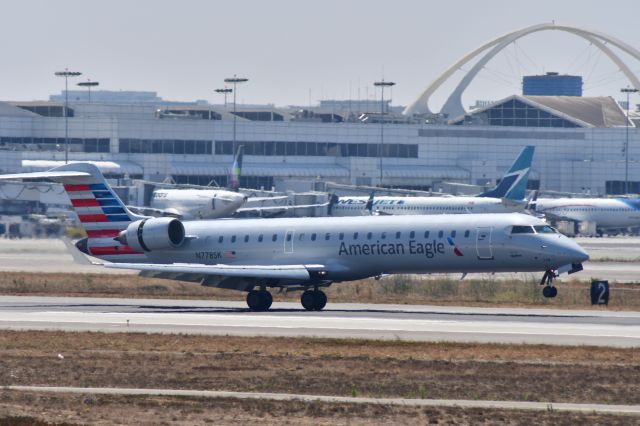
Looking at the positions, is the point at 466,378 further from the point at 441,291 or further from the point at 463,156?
the point at 463,156

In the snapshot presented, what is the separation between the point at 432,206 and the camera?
112 m

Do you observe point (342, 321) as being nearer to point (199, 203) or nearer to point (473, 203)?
point (473, 203)

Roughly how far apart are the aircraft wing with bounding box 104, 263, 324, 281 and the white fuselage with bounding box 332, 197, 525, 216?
6065 cm

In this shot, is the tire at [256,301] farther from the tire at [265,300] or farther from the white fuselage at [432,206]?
the white fuselage at [432,206]

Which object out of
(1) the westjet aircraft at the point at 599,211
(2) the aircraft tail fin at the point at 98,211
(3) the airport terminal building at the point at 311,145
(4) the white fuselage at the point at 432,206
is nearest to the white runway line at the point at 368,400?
(2) the aircraft tail fin at the point at 98,211

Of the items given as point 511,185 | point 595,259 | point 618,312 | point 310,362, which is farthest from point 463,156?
point 310,362

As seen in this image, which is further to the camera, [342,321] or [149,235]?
[149,235]

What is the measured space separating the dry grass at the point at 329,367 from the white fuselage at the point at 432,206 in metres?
74.7

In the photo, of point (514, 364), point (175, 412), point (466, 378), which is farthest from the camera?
point (514, 364)

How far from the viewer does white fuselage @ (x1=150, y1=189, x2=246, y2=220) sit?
115 metres

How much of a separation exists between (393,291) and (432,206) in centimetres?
5199

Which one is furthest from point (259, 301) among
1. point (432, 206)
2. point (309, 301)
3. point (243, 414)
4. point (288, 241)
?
point (432, 206)

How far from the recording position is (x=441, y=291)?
5912cm

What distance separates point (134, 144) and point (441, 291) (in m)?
95.9
